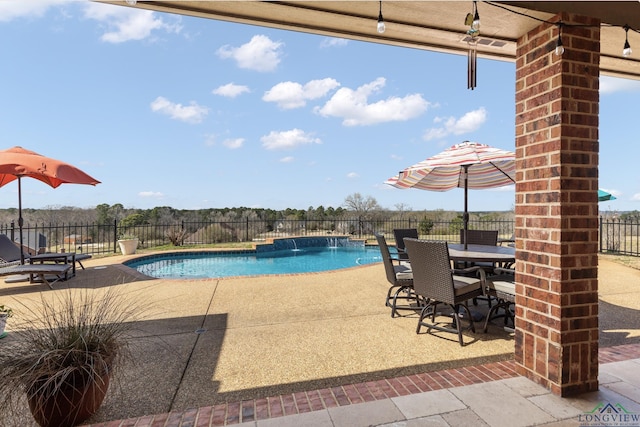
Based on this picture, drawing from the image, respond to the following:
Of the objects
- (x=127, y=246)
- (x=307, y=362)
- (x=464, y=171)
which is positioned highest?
(x=464, y=171)

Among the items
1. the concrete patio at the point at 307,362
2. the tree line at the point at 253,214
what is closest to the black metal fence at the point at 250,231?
the tree line at the point at 253,214

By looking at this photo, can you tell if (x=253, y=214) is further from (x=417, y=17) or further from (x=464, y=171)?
(x=417, y=17)

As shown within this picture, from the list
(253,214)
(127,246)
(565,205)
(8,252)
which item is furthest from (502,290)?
(253,214)

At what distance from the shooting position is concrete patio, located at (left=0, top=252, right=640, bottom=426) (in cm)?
199

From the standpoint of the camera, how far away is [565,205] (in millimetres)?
2012

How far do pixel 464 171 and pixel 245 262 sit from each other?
7647 mm

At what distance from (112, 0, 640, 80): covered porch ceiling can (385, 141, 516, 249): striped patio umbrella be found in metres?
1.23

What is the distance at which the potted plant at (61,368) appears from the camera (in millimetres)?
1735

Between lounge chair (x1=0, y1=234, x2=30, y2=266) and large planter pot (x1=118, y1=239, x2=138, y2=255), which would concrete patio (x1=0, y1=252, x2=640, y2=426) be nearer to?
lounge chair (x1=0, y1=234, x2=30, y2=266)

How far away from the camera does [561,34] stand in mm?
2033

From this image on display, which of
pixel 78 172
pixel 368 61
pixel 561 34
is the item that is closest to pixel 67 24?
pixel 78 172

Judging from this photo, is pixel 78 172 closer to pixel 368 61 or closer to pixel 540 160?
pixel 368 61

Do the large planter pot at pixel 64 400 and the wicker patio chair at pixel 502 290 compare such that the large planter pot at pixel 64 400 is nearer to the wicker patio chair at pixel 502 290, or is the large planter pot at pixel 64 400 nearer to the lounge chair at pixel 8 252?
the wicker patio chair at pixel 502 290

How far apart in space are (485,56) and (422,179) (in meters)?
2.47
